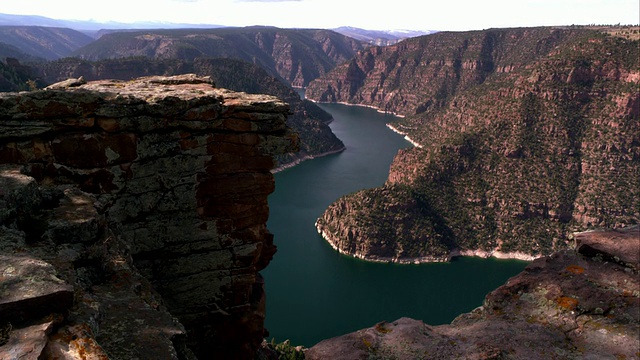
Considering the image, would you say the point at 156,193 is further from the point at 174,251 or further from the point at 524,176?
the point at 524,176

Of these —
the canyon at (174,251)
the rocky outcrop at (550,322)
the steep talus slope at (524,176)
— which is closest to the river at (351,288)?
the steep talus slope at (524,176)

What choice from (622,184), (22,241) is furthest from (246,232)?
(622,184)

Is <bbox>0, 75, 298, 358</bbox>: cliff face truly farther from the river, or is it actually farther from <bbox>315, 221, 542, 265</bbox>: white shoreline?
<bbox>315, 221, 542, 265</bbox>: white shoreline

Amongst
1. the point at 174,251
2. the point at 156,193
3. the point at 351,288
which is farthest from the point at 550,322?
the point at 351,288

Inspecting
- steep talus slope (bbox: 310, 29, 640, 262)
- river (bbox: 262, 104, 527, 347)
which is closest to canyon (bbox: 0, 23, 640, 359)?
river (bbox: 262, 104, 527, 347)

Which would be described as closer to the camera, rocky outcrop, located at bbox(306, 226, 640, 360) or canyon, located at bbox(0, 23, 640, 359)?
canyon, located at bbox(0, 23, 640, 359)

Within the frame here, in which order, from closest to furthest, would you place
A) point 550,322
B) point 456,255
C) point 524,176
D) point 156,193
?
point 156,193
point 550,322
point 456,255
point 524,176
